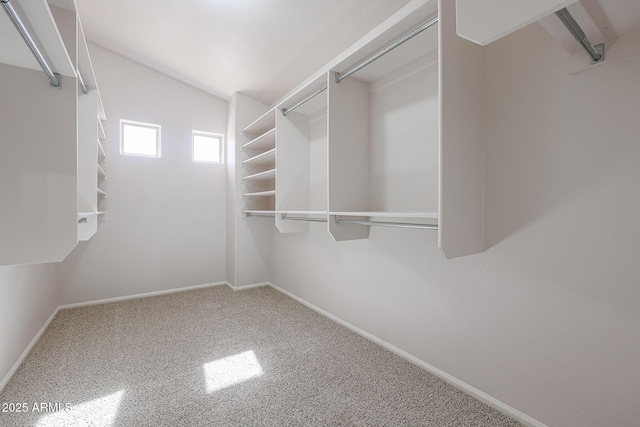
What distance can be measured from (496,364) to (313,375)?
3.59 ft

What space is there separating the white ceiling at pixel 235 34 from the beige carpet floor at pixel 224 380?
96.8 inches

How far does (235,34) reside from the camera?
2604 millimetres

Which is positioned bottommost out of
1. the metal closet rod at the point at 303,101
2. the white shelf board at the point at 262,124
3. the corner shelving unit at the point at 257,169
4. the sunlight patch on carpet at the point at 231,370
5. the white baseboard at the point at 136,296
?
the sunlight patch on carpet at the point at 231,370

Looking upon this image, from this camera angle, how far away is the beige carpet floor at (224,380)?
152cm

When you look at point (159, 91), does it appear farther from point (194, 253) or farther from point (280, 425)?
point (280, 425)

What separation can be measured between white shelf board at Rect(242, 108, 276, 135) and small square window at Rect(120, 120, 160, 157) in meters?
1.15

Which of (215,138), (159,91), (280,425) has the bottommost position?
(280,425)

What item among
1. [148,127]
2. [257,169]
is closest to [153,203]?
[148,127]

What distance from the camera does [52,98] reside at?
135 centimetres

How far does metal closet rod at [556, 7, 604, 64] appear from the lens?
99cm

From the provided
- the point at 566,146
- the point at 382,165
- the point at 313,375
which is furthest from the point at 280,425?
the point at 566,146

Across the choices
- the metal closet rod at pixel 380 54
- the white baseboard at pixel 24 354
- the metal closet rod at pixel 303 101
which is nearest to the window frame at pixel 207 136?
the metal closet rod at pixel 303 101

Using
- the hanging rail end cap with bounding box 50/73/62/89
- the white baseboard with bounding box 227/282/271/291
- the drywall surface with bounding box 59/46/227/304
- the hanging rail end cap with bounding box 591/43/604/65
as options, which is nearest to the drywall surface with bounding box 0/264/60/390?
the drywall surface with bounding box 59/46/227/304

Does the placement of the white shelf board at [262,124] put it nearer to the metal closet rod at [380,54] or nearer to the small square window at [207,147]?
the small square window at [207,147]
